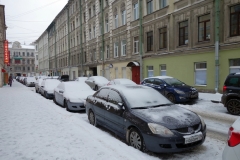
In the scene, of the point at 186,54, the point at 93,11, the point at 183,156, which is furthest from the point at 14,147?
the point at 93,11

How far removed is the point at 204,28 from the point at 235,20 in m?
2.17

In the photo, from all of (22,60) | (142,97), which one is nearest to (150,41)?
(142,97)

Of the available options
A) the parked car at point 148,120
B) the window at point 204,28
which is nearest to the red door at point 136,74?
the window at point 204,28

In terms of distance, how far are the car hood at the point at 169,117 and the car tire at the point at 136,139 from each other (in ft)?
1.22

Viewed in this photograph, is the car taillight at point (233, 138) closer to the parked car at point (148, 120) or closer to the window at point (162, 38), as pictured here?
the parked car at point (148, 120)

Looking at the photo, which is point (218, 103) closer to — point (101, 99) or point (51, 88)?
point (101, 99)

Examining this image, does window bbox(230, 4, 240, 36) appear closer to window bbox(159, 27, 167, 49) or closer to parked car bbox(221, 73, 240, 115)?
parked car bbox(221, 73, 240, 115)

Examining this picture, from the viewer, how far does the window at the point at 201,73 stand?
14.6 metres

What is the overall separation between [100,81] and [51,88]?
4958mm

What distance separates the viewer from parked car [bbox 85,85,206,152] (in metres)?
4.17

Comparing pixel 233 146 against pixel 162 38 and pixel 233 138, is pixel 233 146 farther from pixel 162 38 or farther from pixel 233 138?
pixel 162 38

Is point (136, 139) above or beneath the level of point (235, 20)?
beneath

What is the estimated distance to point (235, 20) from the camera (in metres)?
12.8

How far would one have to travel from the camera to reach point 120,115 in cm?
519
